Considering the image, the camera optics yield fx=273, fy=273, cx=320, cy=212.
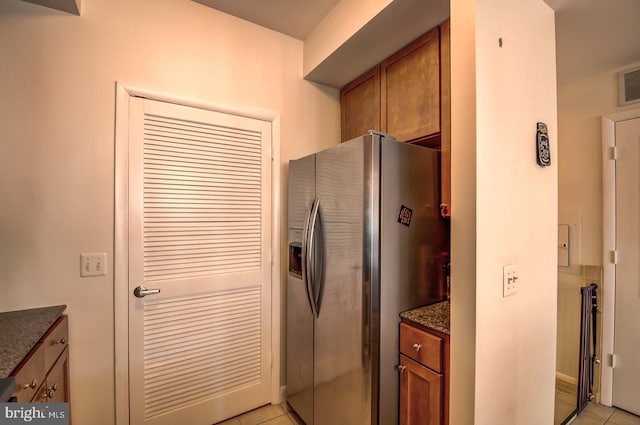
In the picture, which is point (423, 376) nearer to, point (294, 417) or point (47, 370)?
point (294, 417)

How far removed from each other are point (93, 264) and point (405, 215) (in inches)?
65.5

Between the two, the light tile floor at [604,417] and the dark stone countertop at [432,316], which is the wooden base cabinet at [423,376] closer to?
the dark stone countertop at [432,316]

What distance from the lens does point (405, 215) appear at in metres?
1.37

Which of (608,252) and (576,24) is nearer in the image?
(576,24)

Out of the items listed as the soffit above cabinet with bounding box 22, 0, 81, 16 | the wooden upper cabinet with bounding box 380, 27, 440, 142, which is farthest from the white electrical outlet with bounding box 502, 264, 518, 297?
the soffit above cabinet with bounding box 22, 0, 81, 16

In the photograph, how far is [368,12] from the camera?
1.52 metres

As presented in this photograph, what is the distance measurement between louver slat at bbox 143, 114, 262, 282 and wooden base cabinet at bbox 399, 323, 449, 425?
1.13 metres

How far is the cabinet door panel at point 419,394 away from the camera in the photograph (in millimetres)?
1172

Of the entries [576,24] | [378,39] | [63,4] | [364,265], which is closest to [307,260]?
[364,265]

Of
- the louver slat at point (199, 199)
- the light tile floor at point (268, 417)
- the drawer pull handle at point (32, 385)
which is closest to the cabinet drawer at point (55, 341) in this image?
the drawer pull handle at point (32, 385)

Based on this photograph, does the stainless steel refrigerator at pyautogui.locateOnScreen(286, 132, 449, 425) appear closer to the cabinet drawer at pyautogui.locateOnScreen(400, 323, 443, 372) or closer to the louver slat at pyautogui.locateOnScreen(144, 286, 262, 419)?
the cabinet drawer at pyautogui.locateOnScreen(400, 323, 443, 372)

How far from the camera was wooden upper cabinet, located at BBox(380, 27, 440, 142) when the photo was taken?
1.54 metres

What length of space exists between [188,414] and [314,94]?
241 centimetres

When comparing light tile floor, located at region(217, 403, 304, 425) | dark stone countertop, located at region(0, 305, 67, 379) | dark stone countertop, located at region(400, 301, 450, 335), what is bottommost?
light tile floor, located at region(217, 403, 304, 425)
